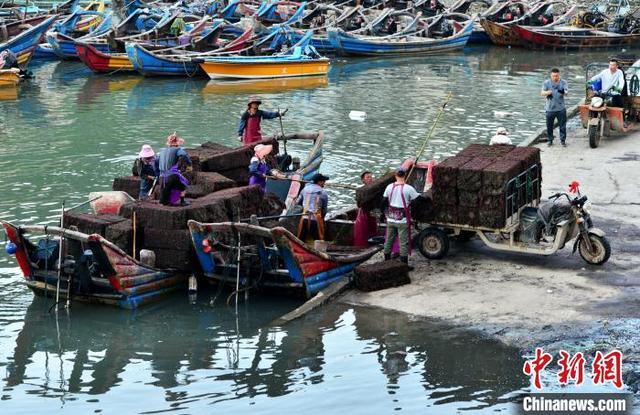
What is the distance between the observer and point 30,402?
37.7ft

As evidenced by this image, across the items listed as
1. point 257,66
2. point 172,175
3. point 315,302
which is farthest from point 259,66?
point 315,302

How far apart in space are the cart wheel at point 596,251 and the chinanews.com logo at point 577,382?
2.91 m

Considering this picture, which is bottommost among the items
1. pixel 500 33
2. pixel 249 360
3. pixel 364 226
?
pixel 249 360

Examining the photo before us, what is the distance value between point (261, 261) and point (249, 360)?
1.87 metres

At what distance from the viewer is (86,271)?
13.6 meters

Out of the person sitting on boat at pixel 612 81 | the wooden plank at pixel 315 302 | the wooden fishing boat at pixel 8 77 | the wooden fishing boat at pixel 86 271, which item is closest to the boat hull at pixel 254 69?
the wooden fishing boat at pixel 8 77

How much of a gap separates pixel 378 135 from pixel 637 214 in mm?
10262

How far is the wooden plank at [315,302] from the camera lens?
43.6ft

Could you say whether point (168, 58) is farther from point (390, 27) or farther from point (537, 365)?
point (537, 365)

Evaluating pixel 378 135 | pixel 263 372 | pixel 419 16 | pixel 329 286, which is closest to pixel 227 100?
pixel 378 135

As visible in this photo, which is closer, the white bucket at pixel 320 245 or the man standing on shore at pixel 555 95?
the white bucket at pixel 320 245

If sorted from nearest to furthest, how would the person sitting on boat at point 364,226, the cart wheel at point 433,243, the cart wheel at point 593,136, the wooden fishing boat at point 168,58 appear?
the cart wheel at point 433,243
the person sitting on boat at point 364,226
the cart wheel at point 593,136
the wooden fishing boat at point 168,58

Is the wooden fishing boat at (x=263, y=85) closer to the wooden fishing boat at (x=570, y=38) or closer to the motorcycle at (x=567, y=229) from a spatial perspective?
the wooden fishing boat at (x=570, y=38)

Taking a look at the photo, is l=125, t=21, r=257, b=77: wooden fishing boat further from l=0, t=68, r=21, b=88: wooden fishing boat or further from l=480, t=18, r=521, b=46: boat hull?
l=480, t=18, r=521, b=46: boat hull
